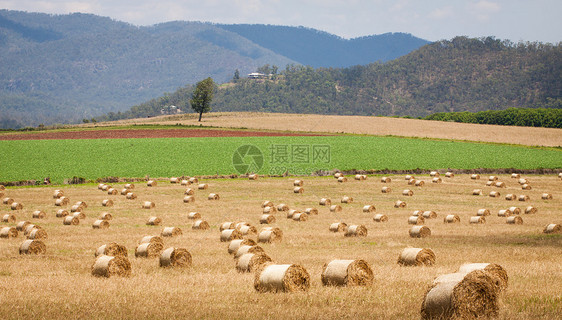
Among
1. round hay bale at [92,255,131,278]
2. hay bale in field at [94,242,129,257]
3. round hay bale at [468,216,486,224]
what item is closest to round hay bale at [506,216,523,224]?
round hay bale at [468,216,486,224]

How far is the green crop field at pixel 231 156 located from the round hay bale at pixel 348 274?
38.4 metres

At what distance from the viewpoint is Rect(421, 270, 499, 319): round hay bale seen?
10.7 metres

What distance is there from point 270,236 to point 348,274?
8.47 m

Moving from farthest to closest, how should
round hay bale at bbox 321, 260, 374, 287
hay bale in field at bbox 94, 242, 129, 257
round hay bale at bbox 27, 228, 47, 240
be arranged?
round hay bale at bbox 27, 228, 47, 240
hay bale in field at bbox 94, 242, 129, 257
round hay bale at bbox 321, 260, 374, 287

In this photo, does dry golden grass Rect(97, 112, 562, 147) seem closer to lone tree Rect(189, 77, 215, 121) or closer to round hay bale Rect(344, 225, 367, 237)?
lone tree Rect(189, 77, 215, 121)

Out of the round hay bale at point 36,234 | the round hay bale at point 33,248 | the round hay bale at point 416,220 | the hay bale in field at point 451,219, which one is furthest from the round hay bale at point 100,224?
the hay bale in field at point 451,219

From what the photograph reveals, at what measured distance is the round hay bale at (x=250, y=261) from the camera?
53.4 feet

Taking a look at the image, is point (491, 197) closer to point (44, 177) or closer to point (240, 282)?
point (240, 282)

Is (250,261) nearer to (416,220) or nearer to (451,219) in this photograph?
(416,220)

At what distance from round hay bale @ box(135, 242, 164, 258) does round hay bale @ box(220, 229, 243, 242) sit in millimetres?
3301

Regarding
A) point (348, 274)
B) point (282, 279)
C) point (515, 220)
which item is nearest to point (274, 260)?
point (348, 274)

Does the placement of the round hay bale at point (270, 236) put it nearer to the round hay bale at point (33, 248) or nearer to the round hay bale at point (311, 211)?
the round hay bale at point (33, 248)

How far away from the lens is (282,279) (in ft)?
43.7

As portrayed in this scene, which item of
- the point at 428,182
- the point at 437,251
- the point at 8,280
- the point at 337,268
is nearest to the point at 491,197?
the point at 428,182
